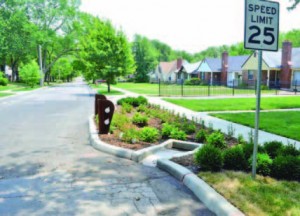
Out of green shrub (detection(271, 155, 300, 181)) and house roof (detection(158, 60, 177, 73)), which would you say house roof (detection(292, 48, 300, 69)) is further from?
house roof (detection(158, 60, 177, 73))

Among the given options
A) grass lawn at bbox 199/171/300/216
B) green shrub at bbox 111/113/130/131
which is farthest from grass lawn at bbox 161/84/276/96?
grass lawn at bbox 199/171/300/216

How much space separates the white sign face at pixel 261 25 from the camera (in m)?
4.36

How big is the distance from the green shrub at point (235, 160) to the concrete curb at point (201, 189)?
809 millimetres

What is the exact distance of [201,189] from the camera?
438 cm

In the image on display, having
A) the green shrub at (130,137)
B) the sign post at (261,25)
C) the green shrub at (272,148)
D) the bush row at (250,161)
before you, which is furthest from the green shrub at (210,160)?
the green shrub at (130,137)

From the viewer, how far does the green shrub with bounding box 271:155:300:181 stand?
15.8 ft

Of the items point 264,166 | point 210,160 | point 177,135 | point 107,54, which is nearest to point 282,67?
point 107,54

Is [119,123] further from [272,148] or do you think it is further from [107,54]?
[107,54]

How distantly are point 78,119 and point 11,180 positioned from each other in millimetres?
7596

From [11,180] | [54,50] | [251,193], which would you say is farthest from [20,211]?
[54,50]

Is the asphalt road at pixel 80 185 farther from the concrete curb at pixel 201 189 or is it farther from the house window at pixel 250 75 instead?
the house window at pixel 250 75

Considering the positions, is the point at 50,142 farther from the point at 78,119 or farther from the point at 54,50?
the point at 54,50

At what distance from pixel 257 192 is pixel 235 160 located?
1.16m

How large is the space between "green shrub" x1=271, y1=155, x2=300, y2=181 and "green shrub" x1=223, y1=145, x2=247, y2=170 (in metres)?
0.56
